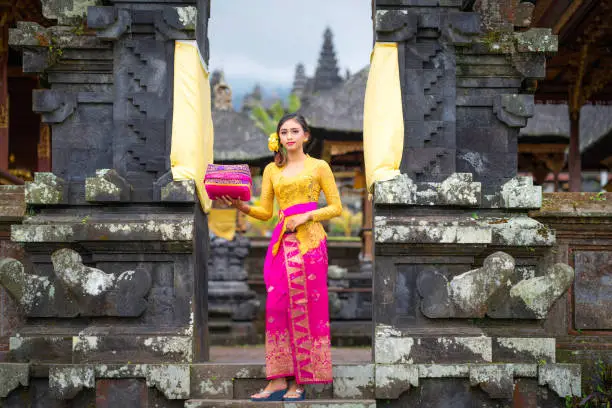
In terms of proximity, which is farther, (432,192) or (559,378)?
(432,192)

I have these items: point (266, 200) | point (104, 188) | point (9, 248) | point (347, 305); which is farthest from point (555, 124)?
point (9, 248)

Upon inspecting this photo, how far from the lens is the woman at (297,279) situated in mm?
5684

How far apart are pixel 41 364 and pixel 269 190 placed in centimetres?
220

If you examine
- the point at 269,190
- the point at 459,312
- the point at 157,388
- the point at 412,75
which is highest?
the point at 412,75

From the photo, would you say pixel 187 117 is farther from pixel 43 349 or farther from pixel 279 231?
pixel 43 349

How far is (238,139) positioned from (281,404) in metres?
10.8

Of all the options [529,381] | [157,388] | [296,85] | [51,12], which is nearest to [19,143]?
[51,12]

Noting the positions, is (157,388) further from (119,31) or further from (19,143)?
(19,143)

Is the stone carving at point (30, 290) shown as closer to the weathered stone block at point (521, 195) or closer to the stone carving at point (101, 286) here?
the stone carving at point (101, 286)

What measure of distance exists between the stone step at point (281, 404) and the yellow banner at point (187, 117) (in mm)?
1688

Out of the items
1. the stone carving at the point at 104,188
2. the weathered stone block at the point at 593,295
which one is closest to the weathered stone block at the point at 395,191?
the weathered stone block at the point at 593,295

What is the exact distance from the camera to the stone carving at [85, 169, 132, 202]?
20.6 feet

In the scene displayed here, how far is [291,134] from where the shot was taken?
581cm

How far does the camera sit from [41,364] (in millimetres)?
6223
